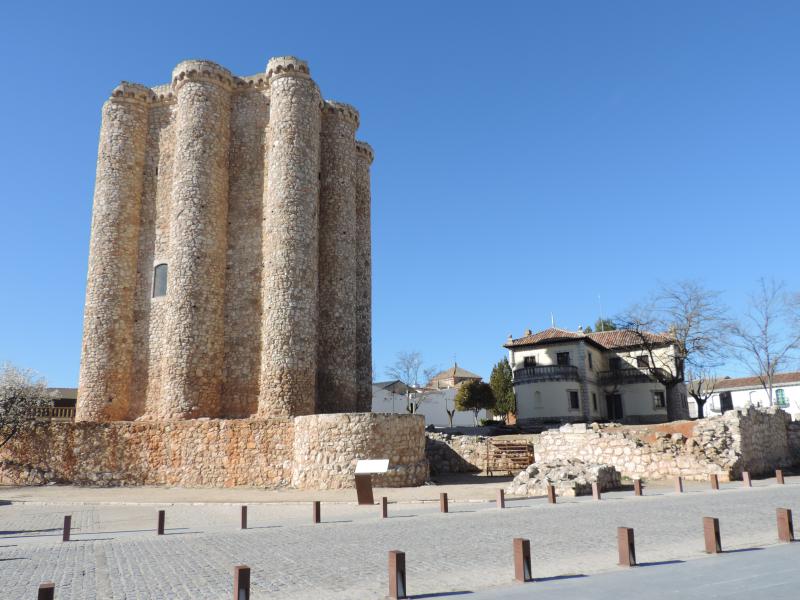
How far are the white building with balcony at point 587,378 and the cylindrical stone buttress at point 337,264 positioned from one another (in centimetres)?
1661

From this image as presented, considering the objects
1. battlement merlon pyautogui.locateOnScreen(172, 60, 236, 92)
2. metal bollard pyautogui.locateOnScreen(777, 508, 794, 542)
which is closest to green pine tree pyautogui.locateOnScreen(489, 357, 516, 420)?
battlement merlon pyautogui.locateOnScreen(172, 60, 236, 92)

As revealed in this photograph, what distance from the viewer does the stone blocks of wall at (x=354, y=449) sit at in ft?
65.1

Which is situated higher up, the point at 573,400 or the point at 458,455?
the point at 573,400

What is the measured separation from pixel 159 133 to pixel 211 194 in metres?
5.75

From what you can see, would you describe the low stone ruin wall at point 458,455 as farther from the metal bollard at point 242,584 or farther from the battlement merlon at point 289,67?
the metal bollard at point 242,584

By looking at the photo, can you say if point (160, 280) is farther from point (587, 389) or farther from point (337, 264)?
point (587, 389)

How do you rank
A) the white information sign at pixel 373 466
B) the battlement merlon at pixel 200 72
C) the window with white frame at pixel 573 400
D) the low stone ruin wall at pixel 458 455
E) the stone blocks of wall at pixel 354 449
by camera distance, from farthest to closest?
1. the window with white frame at pixel 573 400
2. the battlement merlon at pixel 200 72
3. the low stone ruin wall at pixel 458 455
4. the stone blocks of wall at pixel 354 449
5. the white information sign at pixel 373 466

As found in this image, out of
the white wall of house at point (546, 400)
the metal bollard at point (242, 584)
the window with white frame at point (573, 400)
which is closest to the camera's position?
the metal bollard at point (242, 584)

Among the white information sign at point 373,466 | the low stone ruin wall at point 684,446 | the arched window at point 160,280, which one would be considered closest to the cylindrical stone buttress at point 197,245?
the arched window at point 160,280

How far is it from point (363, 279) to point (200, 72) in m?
12.7

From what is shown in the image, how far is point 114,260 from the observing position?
28250mm

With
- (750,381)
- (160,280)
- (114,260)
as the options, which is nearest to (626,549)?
(160,280)

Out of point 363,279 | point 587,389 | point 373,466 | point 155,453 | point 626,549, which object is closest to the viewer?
point 626,549

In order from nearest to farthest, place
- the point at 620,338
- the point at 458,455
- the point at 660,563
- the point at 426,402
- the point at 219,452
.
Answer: the point at 660,563, the point at 219,452, the point at 458,455, the point at 620,338, the point at 426,402
